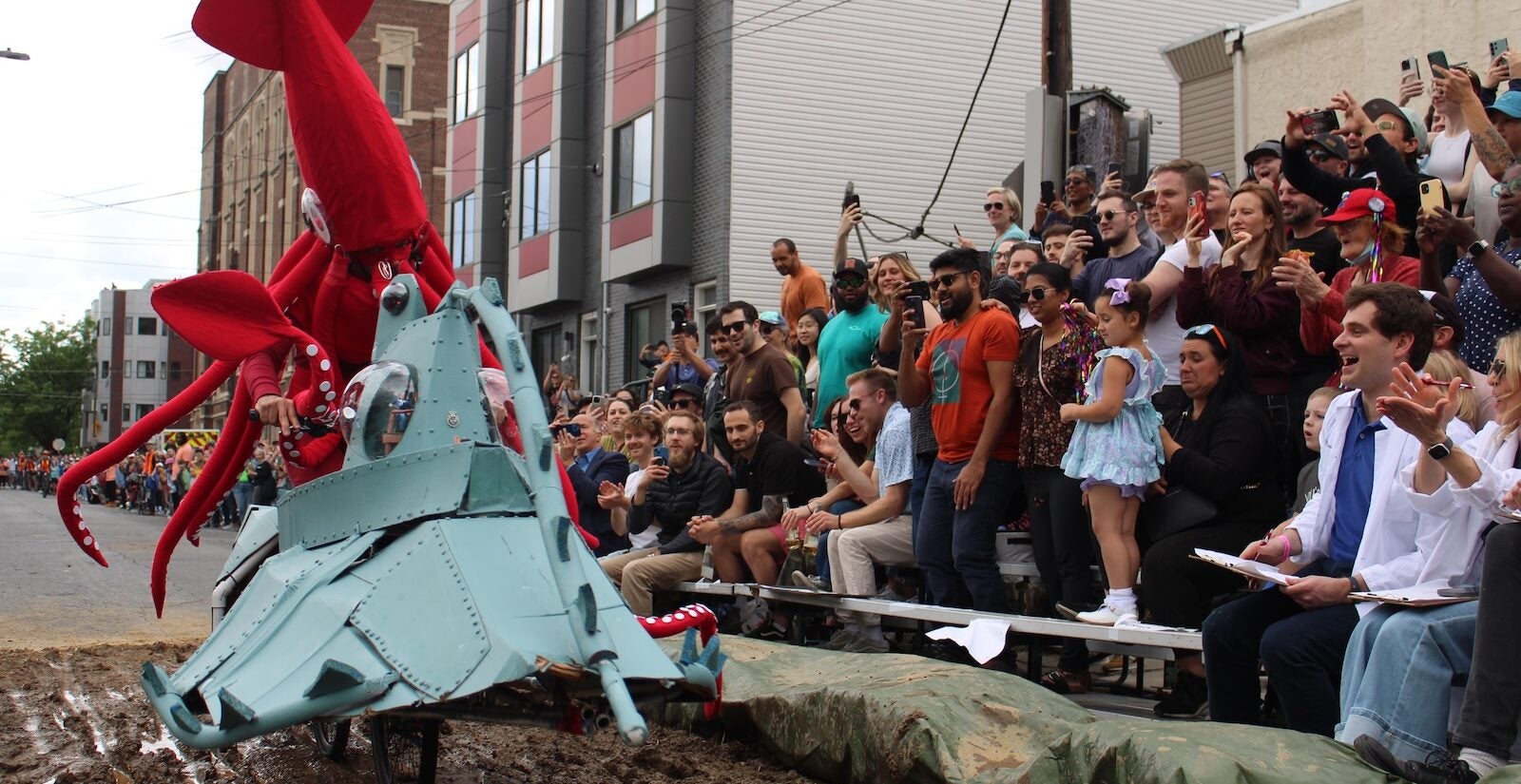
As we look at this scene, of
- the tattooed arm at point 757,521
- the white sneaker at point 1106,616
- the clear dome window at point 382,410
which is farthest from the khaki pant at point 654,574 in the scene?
the clear dome window at point 382,410

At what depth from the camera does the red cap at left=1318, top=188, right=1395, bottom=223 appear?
6.77 metres

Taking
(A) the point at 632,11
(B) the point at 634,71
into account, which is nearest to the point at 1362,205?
(B) the point at 634,71

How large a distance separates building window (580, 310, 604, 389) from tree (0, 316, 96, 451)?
84978 mm

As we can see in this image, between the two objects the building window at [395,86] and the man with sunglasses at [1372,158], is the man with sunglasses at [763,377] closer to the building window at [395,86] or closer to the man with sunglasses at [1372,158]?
the man with sunglasses at [1372,158]

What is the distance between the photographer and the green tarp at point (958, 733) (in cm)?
438

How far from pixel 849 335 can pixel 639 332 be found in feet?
49.9

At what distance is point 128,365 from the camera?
97062mm

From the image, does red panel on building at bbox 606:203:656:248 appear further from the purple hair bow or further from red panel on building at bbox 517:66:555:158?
the purple hair bow

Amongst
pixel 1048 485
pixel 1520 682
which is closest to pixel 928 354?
pixel 1048 485

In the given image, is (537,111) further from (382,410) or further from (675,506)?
(382,410)

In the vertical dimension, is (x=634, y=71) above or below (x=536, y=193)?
above

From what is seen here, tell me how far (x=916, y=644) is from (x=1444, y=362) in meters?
3.55

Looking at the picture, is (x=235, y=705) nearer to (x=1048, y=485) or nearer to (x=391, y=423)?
(x=391, y=423)

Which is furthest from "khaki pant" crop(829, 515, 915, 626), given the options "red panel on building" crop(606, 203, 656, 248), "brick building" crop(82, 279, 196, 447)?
"brick building" crop(82, 279, 196, 447)
